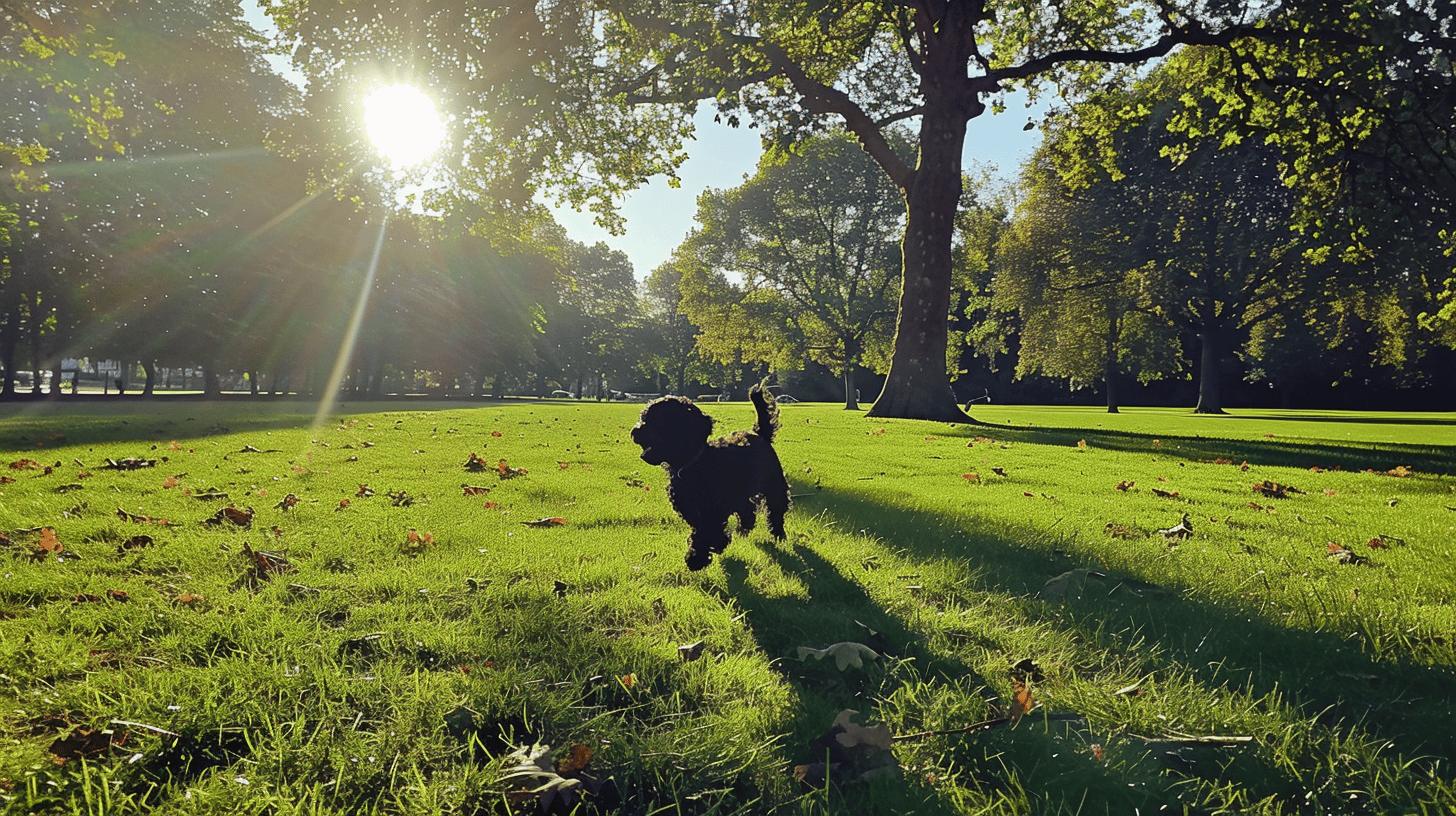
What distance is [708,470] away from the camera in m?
4.66

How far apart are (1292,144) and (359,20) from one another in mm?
19361

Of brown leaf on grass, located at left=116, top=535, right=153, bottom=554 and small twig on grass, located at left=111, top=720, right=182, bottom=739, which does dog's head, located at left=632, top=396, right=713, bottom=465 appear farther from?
brown leaf on grass, located at left=116, top=535, right=153, bottom=554

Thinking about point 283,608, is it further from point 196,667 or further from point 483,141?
point 483,141

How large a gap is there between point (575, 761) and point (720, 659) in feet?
3.08

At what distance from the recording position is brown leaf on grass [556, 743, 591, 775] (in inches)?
75.9

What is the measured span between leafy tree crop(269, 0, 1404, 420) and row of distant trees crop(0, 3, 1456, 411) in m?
0.50

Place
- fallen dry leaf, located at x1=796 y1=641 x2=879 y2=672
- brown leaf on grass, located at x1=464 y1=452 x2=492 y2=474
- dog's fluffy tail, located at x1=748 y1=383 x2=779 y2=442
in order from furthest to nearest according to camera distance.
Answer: brown leaf on grass, located at x1=464 y1=452 x2=492 y2=474 < dog's fluffy tail, located at x1=748 y1=383 x2=779 y2=442 < fallen dry leaf, located at x1=796 y1=641 x2=879 y2=672

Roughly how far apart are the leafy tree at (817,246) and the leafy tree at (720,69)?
1775cm

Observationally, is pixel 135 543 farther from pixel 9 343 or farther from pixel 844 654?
pixel 9 343

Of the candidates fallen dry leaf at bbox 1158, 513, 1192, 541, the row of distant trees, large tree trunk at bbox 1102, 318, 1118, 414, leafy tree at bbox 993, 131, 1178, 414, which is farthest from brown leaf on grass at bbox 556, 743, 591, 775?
large tree trunk at bbox 1102, 318, 1118, 414

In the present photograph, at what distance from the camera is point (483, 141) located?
695 inches

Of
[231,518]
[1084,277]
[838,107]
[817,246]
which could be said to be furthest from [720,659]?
[817,246]

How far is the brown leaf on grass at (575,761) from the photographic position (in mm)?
1927

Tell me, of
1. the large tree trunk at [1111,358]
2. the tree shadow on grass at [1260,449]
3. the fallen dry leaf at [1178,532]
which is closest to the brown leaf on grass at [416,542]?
the fallen dry leaf at [1178,532]
